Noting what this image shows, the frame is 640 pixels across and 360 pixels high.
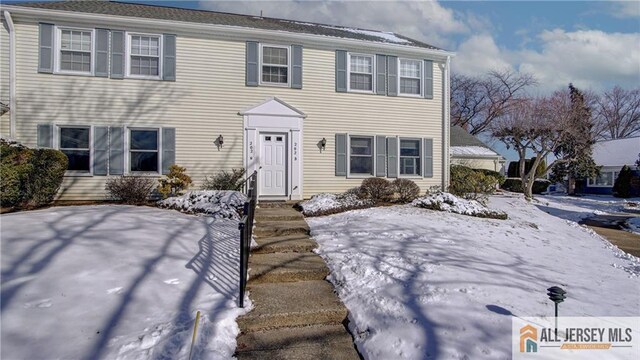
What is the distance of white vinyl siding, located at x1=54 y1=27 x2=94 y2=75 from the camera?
9484 millimetres

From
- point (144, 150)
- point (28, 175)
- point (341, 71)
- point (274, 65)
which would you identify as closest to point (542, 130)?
point (341, 71)

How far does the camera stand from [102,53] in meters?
9.70

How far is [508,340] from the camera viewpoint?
10.6 ft

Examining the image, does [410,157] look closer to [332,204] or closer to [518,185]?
[332,204]

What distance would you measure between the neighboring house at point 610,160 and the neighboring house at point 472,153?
9.33m

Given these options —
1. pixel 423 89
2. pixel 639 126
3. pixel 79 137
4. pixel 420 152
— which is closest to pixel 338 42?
pixel 423 89

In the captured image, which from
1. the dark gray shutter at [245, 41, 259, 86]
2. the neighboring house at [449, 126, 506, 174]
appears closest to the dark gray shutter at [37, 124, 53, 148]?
the dark gray shutter at [245, 41, 259, 86]

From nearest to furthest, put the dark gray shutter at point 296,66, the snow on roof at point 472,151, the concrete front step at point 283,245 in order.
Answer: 1. the concrete front step at point 283,245
2. the dark gray shutter at point 296,66
3. the snow on roof at point 472,151

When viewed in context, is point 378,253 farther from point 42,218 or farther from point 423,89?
point 423,89

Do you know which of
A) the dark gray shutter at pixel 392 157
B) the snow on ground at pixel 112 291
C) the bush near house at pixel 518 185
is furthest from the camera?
the bush near house at pixel 518 185

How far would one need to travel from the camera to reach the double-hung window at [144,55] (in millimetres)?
9969

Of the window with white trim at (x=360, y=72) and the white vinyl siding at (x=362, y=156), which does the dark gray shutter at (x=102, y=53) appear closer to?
the window with white trim at (x=360, y=72)

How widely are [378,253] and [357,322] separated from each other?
1917 millimetres

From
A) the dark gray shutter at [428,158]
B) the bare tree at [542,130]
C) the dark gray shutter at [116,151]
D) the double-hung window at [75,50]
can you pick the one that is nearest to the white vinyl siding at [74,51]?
the double-hung window at [75,50]
